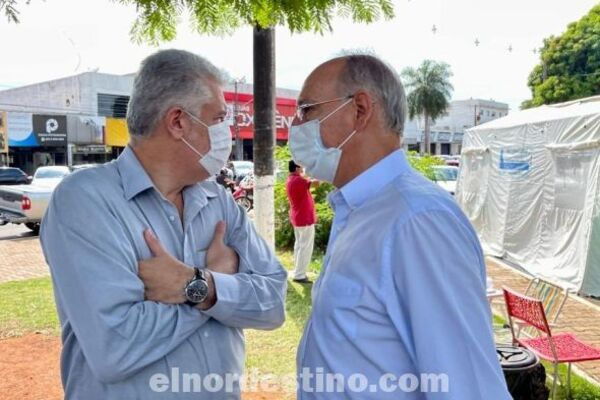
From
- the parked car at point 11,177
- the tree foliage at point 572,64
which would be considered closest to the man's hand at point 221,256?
the tree foliage at point 572,64

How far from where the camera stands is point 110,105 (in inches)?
1380

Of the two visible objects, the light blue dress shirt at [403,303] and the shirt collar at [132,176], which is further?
the shirt collar at [132,176]

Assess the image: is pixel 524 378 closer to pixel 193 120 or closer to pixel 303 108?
A: pixel 303 108

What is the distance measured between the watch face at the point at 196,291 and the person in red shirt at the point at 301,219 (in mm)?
6746

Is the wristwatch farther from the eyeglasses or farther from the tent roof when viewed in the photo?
the tent roof

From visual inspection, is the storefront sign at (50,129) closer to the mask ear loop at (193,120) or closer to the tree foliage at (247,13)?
the tree foliage at (247,13)

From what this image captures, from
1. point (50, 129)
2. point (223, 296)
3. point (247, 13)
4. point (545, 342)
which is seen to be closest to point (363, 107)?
point (223, 296)

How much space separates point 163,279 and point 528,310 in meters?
3.43

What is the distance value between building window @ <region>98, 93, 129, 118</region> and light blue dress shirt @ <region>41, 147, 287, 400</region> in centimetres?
3538

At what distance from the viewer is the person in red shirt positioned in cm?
852

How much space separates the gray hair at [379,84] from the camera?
1.62 meters

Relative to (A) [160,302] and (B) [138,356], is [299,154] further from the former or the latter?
(B) [138,356]

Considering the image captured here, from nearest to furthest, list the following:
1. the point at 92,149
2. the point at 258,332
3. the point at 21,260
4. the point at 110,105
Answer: the point at 258,332, the point at 21,260, the point at 92,149, the point at 110,105

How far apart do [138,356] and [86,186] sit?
551 mm
